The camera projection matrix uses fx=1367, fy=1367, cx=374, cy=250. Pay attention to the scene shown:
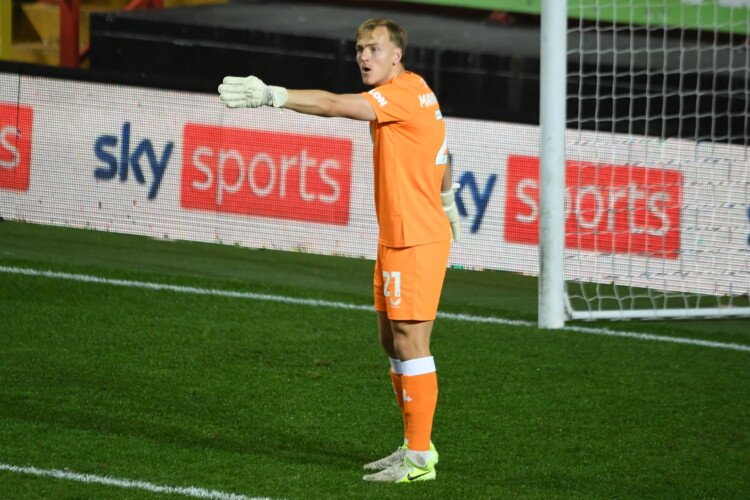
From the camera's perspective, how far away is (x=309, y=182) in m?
9.68

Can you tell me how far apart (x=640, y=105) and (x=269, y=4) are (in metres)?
5.37

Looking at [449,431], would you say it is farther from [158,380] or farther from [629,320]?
[629,320]

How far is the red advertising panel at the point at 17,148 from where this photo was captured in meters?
10.2

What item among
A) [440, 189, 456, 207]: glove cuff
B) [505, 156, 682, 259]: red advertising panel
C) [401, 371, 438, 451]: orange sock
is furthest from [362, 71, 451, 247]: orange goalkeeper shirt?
[505, 156, 682, 259]: red advertising panel

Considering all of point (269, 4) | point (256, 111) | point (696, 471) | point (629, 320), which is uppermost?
point (269, 4)

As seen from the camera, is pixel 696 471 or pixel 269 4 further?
pixel 269 4

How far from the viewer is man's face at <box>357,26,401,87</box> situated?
485 centimetres

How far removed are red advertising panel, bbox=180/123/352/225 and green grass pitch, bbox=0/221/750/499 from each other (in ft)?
2.37

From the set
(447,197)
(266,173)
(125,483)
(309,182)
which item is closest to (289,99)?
(447,197)

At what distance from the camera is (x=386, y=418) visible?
6.03 metres

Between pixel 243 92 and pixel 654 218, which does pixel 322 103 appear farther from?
pixel 654 218

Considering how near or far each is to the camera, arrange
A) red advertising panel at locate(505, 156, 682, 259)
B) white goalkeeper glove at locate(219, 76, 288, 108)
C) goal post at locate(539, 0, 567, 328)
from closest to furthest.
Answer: white goalkeeper glove at locate(219, 76, 288, 108) → goal post at locate(539, 0, 567, 328) → red advertising panel at locate(505, 156, 682, 259)

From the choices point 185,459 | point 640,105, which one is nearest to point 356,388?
point 185,459

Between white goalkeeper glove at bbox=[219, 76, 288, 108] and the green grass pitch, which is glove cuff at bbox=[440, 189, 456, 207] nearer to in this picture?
the green grass pitch
